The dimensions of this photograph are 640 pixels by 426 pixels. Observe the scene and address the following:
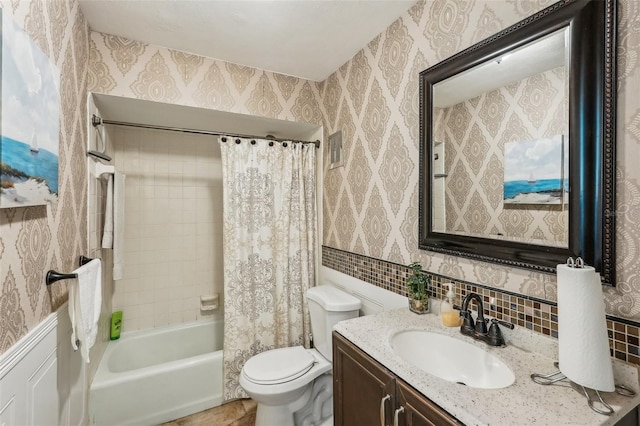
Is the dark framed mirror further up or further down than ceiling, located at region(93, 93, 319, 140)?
further down

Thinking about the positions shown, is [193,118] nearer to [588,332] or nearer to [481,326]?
[481,326]

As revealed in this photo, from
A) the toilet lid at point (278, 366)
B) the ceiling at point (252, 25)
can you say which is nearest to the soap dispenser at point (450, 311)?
the toilet lid at point (278, 366)

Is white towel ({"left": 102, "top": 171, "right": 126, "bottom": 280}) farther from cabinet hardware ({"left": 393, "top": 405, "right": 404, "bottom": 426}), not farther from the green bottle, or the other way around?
cabinet hardware ({"left": 393, "top": 405, "right": 404, "bottom": 426})

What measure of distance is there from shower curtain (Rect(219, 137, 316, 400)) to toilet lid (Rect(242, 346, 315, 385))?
1.17ft

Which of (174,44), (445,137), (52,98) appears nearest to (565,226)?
(445,137)

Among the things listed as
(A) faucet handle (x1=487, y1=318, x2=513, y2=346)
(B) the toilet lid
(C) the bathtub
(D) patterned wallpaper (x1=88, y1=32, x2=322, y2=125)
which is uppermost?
(D) patterned wallpaper (x1=88, y1=32, x2=322, y2=125)

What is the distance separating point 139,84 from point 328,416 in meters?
2.43

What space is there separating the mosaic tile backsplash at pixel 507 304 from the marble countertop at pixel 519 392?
4cm

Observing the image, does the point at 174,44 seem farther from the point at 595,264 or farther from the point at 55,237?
the point at 595,264

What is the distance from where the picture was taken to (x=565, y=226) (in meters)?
0.93

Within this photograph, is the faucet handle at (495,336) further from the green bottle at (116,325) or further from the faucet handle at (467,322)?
the green bottle at (116,325)

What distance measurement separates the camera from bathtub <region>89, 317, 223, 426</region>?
1.76 m

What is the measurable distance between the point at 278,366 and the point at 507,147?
169cm

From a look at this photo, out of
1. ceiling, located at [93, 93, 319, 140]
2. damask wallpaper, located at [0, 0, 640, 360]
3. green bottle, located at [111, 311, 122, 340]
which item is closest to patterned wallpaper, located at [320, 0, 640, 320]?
damask wallpaper, located at [0, 0, 640, 360]
